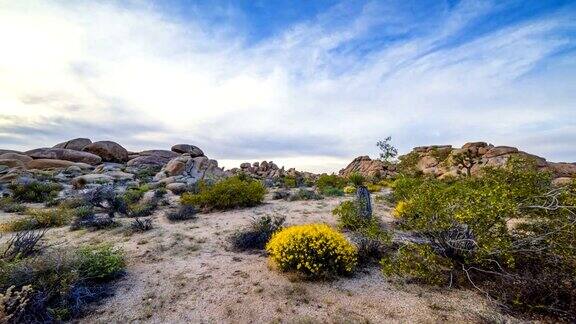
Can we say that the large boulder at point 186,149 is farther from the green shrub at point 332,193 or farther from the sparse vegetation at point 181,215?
the sparse vegetation at point 181,215

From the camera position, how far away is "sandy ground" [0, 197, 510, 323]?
447 centimetres

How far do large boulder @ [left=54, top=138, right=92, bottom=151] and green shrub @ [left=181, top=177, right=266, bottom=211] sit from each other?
35.1 meters

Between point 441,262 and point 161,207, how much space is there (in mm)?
11199

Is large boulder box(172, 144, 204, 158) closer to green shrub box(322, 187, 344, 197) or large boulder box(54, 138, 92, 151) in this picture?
large boulder box(54, 138, 92, 151)

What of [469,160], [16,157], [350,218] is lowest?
[350,218]

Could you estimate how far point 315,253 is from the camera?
19.2 ft

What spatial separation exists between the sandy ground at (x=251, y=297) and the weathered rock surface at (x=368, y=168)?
102ft

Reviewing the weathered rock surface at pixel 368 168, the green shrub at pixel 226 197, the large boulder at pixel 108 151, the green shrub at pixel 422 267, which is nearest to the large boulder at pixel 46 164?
the large boulder at pixel 108 151

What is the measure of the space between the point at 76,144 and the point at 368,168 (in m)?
39.4

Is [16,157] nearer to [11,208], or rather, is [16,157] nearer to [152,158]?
[152,158]

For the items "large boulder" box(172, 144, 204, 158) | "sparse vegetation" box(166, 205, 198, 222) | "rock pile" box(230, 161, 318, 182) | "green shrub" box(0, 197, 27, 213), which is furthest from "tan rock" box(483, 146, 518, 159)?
"green shrub" box(0, 197, 27, 213)

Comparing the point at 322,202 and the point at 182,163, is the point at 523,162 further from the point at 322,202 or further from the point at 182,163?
the point at 182,163

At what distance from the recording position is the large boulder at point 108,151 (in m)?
39.3

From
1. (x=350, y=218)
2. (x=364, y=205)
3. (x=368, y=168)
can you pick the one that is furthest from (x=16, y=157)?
(x=368, y=168)
